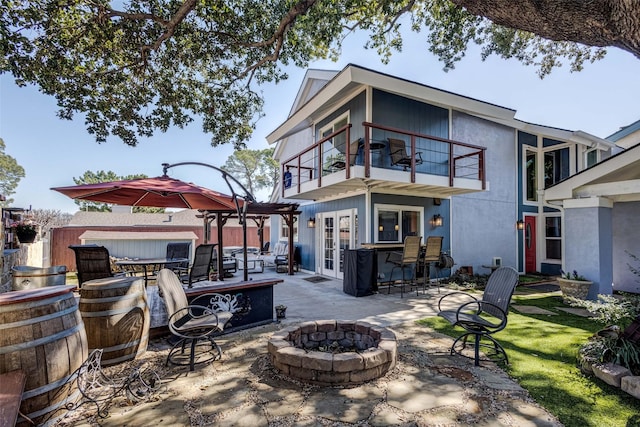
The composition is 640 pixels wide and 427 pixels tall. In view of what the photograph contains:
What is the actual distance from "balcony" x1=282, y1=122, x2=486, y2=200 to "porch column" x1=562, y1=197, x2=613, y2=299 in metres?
2.43

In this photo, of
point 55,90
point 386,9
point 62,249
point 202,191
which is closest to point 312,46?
point 386,9

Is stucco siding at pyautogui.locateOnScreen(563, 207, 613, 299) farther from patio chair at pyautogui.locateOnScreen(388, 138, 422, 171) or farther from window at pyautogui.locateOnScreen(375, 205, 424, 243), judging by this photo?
patio chair at pyautogui.locateOnScreen(388, 138, 422, 171)

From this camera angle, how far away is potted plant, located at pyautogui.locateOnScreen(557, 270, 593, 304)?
6.31 meters

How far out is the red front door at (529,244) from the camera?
11.4 metres

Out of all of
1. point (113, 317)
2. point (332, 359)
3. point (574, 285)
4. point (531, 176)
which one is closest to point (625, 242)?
point (574, 285)

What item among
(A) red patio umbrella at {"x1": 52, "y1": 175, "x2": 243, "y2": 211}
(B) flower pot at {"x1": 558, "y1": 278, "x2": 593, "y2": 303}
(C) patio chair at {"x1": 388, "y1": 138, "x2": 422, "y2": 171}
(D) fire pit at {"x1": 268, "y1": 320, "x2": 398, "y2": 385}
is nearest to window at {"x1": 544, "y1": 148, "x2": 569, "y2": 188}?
(B) flower pot at {"x1": 558, "y1": 278, "x2": 593, "y2": 303}

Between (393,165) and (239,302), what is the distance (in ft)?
18.5

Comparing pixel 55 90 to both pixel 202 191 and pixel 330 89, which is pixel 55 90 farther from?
pixel 330 89

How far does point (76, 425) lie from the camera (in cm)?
235

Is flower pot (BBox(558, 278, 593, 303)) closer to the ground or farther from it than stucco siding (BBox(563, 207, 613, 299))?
closer to the ground

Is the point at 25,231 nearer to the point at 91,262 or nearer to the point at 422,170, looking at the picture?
the point at 91,262

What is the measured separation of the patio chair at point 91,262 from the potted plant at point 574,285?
9234 mm

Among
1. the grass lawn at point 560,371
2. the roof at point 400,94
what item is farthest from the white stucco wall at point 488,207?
the grass lawn at point 560,371

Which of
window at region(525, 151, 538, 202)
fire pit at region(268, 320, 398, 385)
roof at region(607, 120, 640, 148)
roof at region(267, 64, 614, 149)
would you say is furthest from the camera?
window at region(525, 151, 538, 202)
